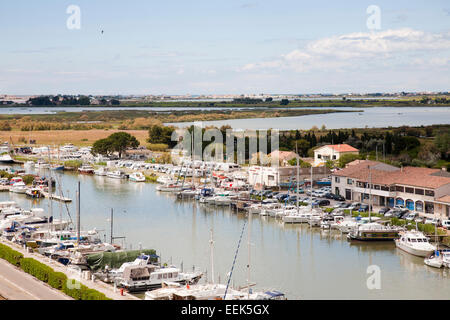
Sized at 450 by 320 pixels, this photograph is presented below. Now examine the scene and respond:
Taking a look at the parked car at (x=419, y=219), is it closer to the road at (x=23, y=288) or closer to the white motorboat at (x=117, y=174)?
the road at (x=23, y=288)

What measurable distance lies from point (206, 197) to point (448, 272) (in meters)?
11.3

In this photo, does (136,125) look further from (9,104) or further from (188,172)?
(9,104)

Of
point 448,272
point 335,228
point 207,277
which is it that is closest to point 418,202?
point 335,228

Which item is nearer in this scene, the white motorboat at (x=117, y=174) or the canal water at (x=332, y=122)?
the white motorboat at (x=117, y=174)

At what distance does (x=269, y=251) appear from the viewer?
1669cm

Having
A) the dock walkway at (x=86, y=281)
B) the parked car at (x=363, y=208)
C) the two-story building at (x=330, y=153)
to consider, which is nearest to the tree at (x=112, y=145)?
the two-story building at (x=330, y=153)

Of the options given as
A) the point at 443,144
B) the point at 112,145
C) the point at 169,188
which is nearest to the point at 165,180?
the point at 169,188

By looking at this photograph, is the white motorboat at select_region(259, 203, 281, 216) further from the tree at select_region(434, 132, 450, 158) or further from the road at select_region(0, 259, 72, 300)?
the tree at select_region(434, 132, 450, 158)

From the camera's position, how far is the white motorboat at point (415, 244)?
15891 mm

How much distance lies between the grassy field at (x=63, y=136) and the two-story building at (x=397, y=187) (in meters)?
24.0

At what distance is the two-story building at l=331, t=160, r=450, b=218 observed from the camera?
1944 centimetres

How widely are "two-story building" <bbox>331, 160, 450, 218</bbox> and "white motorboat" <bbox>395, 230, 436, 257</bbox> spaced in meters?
2.88

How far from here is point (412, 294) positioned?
13.1 metres

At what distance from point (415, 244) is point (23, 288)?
961 cm
